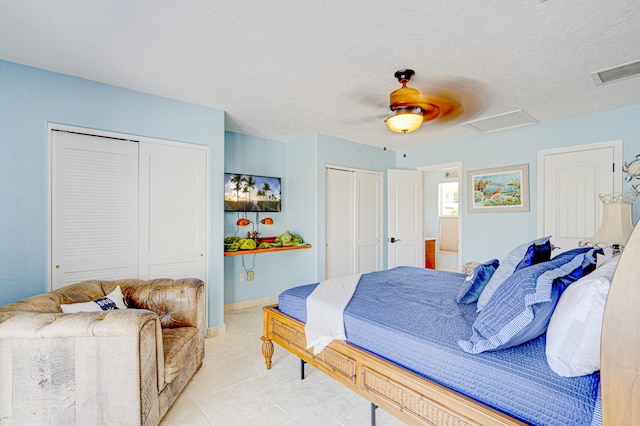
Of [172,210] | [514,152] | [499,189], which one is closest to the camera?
[172,210]

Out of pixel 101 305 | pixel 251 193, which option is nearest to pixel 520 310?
pixel 101 305

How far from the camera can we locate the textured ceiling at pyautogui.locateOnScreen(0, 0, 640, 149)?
175 cm

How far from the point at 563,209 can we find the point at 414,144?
2217 mm

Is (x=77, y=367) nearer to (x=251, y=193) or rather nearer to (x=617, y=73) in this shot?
(x=251, y=193)

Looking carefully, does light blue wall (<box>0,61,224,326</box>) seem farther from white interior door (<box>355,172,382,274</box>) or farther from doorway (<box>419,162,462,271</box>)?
doorway (<box>419,162,462,271</box>)

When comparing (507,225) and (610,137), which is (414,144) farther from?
(610,137)

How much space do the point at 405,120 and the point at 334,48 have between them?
868 millimetres

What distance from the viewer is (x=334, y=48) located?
7.06ft

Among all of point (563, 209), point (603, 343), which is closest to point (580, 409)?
point (603, 343)

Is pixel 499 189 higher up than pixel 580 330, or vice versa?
pixel 499 189

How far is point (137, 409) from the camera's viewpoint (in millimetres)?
1610

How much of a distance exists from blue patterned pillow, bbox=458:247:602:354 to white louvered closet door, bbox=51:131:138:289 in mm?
2939

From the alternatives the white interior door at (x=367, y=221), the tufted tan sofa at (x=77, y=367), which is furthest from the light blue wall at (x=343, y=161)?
the tufted tan sofa at (x=77, y=367)

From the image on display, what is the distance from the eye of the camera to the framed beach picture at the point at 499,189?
397 cm
